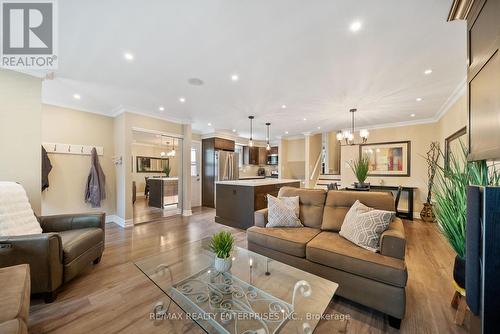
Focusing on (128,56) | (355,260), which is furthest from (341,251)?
(128,56)

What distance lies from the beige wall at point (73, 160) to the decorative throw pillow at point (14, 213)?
6.77ft

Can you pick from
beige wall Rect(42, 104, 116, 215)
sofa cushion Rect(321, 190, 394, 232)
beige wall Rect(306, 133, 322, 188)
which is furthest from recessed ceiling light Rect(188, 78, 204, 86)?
beige wall Rect(306, 133, 322, 188)

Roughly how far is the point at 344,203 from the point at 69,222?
11.9ft

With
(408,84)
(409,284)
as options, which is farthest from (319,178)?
(409,284)

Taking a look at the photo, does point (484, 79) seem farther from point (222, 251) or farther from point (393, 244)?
point (222, 251)

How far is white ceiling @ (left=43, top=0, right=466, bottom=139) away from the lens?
1.59m

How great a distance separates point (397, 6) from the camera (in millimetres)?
1521

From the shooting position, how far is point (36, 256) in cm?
173

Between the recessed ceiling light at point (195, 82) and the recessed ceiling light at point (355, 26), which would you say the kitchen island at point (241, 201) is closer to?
the recessed ceiling light at point (195, 82)

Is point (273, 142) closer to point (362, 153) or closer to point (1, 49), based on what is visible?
point (362, 153)

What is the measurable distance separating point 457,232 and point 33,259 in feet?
12.2

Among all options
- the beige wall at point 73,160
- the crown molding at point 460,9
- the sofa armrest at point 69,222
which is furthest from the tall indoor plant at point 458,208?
the beige wall at point 73,160

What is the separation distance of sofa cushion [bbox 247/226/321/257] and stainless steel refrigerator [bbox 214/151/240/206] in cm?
383

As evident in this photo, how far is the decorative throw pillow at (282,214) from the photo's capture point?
2.57 metres
